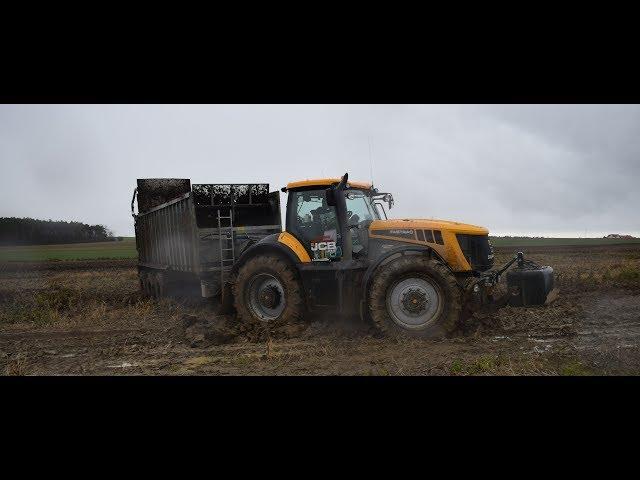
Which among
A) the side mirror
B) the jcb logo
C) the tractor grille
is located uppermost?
the side mirror

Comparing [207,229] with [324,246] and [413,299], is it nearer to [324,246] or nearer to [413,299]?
[324,246]

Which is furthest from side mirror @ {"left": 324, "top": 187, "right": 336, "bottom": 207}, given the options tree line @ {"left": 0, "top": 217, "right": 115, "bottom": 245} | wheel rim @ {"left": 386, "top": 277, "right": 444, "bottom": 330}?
tree line @ {"left": 0, "top": 217, "right": 115, "bottom": 245}

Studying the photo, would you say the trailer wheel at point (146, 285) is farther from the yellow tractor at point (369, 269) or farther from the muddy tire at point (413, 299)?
the muddy tire at point (413, 299)

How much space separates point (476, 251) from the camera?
7297 mm

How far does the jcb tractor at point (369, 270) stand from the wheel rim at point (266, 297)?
18 mm

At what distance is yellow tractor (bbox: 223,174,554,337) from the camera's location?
22.2ft

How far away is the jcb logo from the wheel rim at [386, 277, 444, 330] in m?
1.25

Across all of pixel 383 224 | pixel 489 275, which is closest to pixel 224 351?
pixel 383 224

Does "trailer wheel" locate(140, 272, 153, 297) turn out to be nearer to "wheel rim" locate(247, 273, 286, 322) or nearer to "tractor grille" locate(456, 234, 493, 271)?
"wheel rim" locate(247, 273, 286, 322)

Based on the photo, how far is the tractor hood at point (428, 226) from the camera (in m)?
7.09

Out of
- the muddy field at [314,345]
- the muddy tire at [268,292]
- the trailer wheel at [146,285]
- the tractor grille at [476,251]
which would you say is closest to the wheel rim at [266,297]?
the muddy tire at [268,292]

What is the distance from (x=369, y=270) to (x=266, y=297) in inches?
79.0

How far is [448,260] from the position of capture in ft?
23.1

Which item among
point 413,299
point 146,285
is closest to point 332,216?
point 413,299
